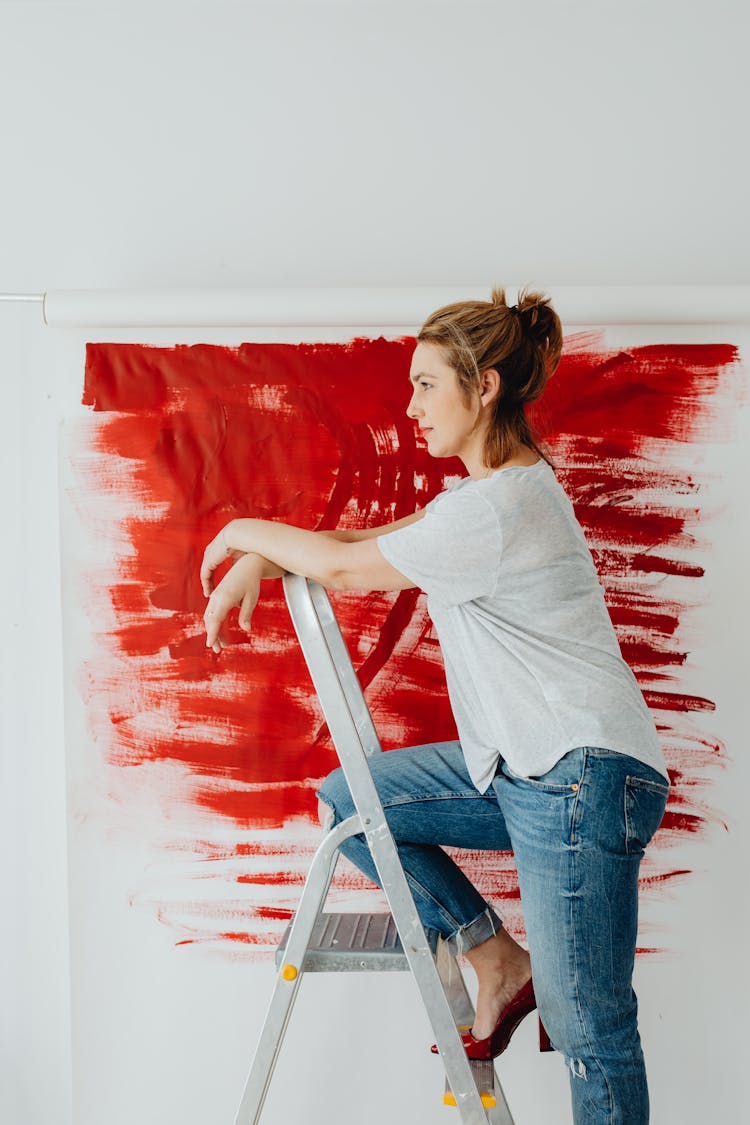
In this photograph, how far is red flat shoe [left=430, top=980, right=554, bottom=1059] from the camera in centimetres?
133

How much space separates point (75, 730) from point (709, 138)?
1.62 meters

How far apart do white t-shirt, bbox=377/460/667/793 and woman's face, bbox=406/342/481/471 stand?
0.10 m

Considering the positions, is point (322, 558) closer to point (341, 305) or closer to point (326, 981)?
point (341, 305)

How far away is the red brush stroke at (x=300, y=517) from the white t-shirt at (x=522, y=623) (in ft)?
1.70

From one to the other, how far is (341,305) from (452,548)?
0.70m

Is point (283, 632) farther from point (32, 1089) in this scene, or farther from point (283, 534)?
point (32, 1089)

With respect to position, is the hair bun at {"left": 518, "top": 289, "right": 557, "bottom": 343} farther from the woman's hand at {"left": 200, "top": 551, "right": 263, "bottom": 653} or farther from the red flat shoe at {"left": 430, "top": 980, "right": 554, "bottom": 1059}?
the red flat shoe at {"left": 430, "top": 980, "right": 554, "bottom": 1059}

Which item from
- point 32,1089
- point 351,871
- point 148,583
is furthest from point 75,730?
point 32,1089

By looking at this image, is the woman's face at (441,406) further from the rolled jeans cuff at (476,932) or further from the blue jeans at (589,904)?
the rolled jeans cuff at (476,932)

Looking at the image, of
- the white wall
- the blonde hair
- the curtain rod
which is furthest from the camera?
the white wall

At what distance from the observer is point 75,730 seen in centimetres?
181

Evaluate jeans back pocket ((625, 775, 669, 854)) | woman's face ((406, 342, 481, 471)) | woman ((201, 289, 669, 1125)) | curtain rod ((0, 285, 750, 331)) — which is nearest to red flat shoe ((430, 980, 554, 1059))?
woman ((201, 289, 669, 1125))

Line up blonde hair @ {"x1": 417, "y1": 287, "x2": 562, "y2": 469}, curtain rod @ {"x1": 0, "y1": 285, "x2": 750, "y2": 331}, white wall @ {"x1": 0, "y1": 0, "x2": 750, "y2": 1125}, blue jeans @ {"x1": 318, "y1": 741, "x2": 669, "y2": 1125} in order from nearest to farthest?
1. blue jeans @ {"x1": 318, "y1": 741, "x2": 669, "y2": 1125}
2. blonde hair @ {"x1": 417, "y1": 287, "x2": 562, "y2": 469}
3. curtain rod @ {"x1": 0, "y1": 285, "x2": 750, "y2": 331}
4. white wall @ {"x1": 0, "y1": 0, "x2": 750, "y2": 1125}

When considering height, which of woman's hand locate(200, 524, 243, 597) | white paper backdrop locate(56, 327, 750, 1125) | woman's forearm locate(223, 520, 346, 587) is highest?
woman's forearm locate(223, 520, 346, 587)
